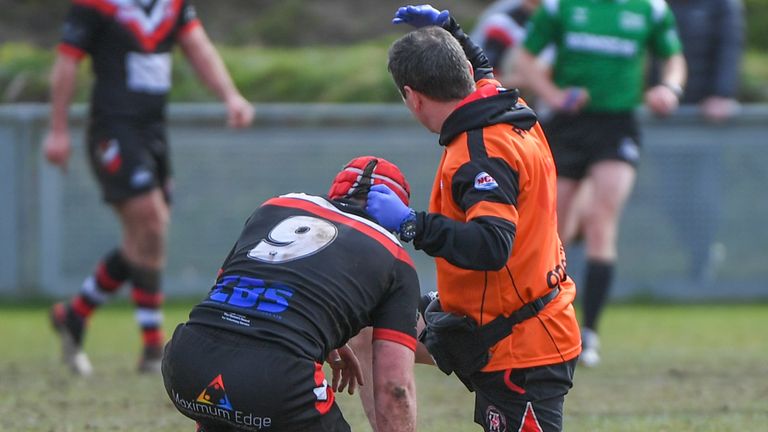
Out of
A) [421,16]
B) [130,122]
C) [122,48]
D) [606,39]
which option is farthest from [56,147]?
[421,16]

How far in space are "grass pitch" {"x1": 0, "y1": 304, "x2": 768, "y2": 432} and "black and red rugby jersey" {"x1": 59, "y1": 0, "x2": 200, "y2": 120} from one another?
4.58 ft

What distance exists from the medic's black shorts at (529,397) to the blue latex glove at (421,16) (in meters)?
1.16

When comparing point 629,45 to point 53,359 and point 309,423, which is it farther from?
point 309,423

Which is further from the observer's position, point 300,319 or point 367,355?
point 367,355

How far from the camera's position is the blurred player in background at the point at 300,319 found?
3.98m

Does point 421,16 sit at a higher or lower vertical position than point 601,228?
higher

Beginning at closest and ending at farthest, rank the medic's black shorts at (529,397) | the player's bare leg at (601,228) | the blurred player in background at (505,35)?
the medic's black shorts at (529,397) → the player's bare leg at (601,228) → the blurred player in background at (505,35)

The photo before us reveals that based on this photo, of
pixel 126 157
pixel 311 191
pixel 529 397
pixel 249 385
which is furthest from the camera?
pixel 311 191

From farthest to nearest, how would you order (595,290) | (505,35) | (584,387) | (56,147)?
(505,35) → (595,290) → (56,147) → (584,387)

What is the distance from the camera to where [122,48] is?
24.2ft

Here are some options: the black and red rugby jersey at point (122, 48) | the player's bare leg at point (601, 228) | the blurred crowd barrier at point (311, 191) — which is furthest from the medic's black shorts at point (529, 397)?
the blurred crowd barrier at point (311, 191)

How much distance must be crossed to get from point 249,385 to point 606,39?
435 cm

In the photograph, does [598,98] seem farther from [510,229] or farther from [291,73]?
[291,73]

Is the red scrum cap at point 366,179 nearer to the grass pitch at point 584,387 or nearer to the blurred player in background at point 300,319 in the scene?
the blurred player in background at point 300,319
